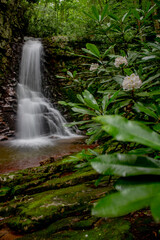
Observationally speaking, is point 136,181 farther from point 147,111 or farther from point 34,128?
point 34,128

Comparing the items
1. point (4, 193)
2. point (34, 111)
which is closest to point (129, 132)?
point (4, 193)

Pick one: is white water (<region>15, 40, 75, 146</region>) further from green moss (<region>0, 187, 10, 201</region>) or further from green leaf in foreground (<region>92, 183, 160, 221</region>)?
green leaf in foreground (<region>92, 183, 160, 221</region>)

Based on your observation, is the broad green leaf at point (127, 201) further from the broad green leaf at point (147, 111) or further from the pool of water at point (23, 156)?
the pool of water at point (23, 156)

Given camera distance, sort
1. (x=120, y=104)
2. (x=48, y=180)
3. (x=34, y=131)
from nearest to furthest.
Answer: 1. (x=120, y=104)
2. (x=48, y=180)
3. (x=34, y=131)

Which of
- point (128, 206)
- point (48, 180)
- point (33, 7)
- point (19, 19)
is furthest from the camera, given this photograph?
point (33, 7)

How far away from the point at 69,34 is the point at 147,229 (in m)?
10.8

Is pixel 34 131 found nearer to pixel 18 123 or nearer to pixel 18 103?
pixel 18 123

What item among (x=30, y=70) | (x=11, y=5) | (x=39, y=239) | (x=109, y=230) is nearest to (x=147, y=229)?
(x=109, y=230)

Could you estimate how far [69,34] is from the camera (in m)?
9.80

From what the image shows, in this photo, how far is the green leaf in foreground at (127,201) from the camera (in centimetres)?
29

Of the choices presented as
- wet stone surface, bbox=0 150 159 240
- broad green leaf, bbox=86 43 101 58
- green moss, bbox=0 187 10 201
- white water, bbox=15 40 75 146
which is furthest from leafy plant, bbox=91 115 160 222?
white water, bbox=15 40 75 146

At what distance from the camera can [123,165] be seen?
428 mm

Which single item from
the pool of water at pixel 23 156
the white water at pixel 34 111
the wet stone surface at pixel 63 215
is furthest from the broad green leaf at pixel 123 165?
the white water at pixel 34 111

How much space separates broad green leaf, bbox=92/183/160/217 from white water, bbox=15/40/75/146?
16.5 ft
